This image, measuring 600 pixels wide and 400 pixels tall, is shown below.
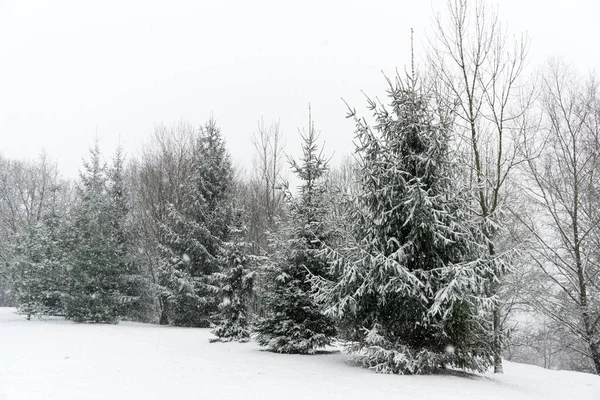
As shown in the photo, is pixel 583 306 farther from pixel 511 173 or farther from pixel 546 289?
pixel 511 173

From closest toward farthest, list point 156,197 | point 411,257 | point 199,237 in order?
point 411,257 < point 199,237 < point 156,197

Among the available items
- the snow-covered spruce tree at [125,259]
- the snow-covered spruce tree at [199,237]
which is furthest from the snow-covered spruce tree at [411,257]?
the snow-covered spruce tree at [125,259]

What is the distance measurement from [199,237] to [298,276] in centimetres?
1104

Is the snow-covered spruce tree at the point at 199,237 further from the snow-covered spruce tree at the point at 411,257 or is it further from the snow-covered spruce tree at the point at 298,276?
the snow-covered spruce tree at the point at 411,257

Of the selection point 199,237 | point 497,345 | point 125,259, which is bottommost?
point 497,345

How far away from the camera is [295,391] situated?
689 centimetres

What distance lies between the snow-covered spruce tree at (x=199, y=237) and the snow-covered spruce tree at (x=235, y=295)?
545 cm

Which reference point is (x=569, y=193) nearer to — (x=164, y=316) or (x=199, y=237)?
(x=199, y=237)

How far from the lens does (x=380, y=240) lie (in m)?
9.99

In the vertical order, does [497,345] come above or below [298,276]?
below

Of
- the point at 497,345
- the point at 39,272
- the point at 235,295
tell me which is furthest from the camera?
the point at 39,272

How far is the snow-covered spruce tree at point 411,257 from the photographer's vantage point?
9.12 metres

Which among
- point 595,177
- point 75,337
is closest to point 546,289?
point 595,177

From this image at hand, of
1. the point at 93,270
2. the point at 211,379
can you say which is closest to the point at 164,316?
the point at 93,270
